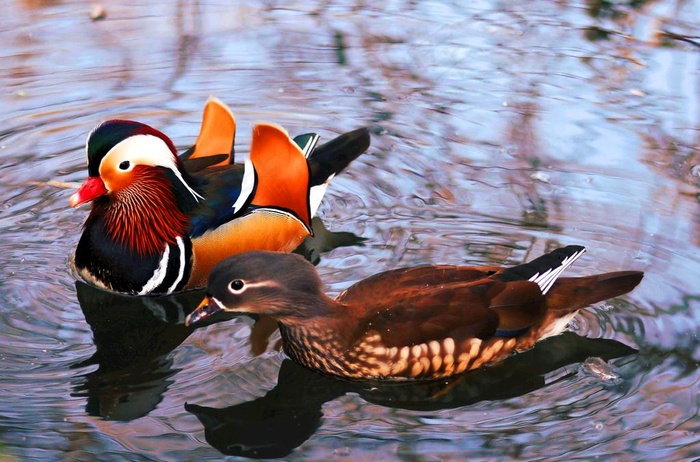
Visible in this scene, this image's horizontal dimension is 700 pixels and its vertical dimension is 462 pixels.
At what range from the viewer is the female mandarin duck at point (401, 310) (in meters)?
4.26

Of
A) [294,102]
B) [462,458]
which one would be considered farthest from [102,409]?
[294,102]

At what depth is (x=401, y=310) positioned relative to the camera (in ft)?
14.2

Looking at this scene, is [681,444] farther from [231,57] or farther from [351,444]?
[231,57]

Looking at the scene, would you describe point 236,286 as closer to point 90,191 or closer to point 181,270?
point 181,270

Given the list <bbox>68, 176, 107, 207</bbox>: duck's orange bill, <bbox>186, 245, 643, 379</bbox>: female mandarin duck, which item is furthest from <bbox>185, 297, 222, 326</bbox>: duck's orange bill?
<bbox>68, 176, 107, 207</bbox>: duck's orange bill

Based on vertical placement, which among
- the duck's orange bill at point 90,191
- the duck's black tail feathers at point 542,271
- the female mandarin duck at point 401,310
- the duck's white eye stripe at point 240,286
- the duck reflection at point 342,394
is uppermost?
the duck's orange bill at point 90,191

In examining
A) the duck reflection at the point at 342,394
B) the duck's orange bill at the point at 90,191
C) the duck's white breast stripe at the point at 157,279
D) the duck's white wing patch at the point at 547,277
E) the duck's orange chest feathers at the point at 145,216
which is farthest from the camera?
the duck's orange chest feathers at the point at 145,216

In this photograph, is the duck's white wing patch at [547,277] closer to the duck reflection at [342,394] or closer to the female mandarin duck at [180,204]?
the duck reflection at [342,394]

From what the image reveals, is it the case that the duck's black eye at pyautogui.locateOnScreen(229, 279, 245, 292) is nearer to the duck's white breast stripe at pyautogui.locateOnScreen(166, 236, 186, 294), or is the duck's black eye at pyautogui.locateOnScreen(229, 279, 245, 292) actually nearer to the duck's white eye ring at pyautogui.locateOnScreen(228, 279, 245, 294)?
the duck's white eye ring at pyautogui.locateOnScreen(228, 279, 245, 294)

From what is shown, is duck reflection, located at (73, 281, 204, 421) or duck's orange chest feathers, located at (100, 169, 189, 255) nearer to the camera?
duck reflection, located at (73, 281, 204, 421)

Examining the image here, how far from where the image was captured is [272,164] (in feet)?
17.9

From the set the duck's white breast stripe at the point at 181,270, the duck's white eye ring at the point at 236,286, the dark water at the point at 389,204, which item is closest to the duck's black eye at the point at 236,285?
the duck's white eye ring at the point at 236,286

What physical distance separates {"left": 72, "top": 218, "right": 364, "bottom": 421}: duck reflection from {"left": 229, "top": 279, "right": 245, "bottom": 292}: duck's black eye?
440 millimetres

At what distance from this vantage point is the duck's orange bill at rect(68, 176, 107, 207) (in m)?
5.02
